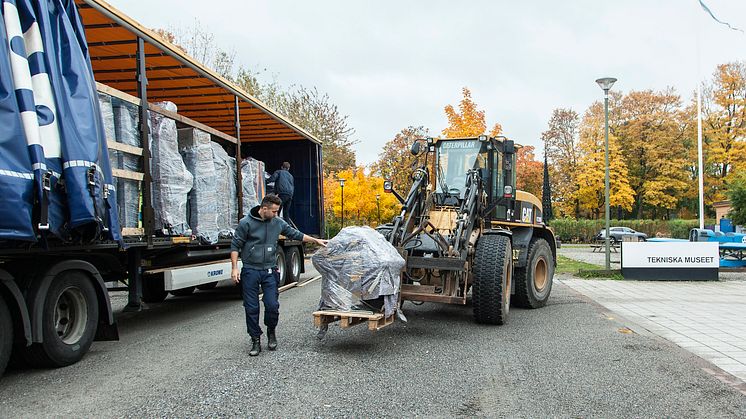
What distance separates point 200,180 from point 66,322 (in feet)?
10.2

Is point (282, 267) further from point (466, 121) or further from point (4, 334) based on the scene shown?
point (466, 121)

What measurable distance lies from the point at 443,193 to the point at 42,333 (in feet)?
18.4

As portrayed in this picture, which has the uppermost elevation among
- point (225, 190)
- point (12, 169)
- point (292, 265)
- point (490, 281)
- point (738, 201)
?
point (12, 169)

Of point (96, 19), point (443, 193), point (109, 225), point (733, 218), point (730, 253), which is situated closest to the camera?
point (109, 225)

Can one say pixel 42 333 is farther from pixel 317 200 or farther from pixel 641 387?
pixel 317 200

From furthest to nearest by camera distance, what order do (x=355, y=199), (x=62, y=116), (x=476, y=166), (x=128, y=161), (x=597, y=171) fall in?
(x=597, y=171)
(x=355, y=199)
(x=476, y=166)
(x=128, y=161)
(x=62, y=116)

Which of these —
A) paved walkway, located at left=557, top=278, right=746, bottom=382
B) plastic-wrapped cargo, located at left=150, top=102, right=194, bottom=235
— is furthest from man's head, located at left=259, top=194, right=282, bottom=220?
paved walkway, located at left=557, top=278, right=746, bottom=382

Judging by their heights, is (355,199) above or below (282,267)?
above

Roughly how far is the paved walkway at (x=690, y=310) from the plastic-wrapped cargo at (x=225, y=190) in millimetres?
6450

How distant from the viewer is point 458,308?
30.1ft

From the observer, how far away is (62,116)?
16.2 ft

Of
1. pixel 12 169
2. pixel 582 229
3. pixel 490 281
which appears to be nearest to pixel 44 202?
pixel 12 169

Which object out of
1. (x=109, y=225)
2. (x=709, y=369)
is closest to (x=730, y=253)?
(x=709, y=369)

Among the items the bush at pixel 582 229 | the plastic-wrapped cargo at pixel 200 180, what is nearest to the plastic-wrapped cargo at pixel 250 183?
the plastic-wrapped cargo at pixel 200 180
